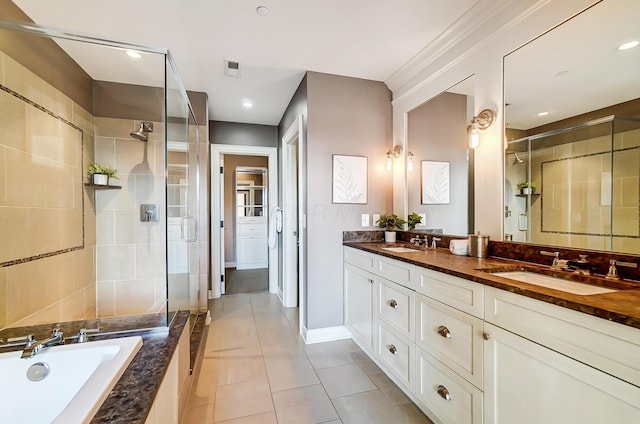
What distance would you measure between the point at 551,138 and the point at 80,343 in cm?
268

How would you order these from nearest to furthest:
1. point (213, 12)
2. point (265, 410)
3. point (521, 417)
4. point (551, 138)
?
1. point (521, 417)
2. point (551, 138)
3. point (265, 410)
4. point (213, 12)

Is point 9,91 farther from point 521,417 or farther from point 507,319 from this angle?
point 521,417

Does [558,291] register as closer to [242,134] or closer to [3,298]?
[3,298]

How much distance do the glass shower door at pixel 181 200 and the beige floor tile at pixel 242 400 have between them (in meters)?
0.66

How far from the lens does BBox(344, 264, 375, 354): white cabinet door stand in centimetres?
219

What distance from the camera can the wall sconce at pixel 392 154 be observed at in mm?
2720

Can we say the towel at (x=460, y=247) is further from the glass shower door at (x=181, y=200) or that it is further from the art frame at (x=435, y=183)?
the glass shower door at (x=181, y=200)

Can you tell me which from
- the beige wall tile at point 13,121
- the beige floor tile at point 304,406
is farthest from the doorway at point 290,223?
the beige wall tile at point 13,121

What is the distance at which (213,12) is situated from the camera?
5.88ft

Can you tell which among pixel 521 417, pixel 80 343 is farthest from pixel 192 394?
pixel 521 417

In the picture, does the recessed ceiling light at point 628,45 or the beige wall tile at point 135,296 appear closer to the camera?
the recessed ceiling light at point 628,45

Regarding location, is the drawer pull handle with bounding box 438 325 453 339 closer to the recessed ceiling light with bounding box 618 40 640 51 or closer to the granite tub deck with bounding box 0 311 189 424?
the granite tub deck with bounding box 0 311 189 424

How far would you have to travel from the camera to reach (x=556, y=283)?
49.6 inches

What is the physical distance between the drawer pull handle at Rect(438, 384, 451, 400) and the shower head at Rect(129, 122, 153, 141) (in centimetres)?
319
